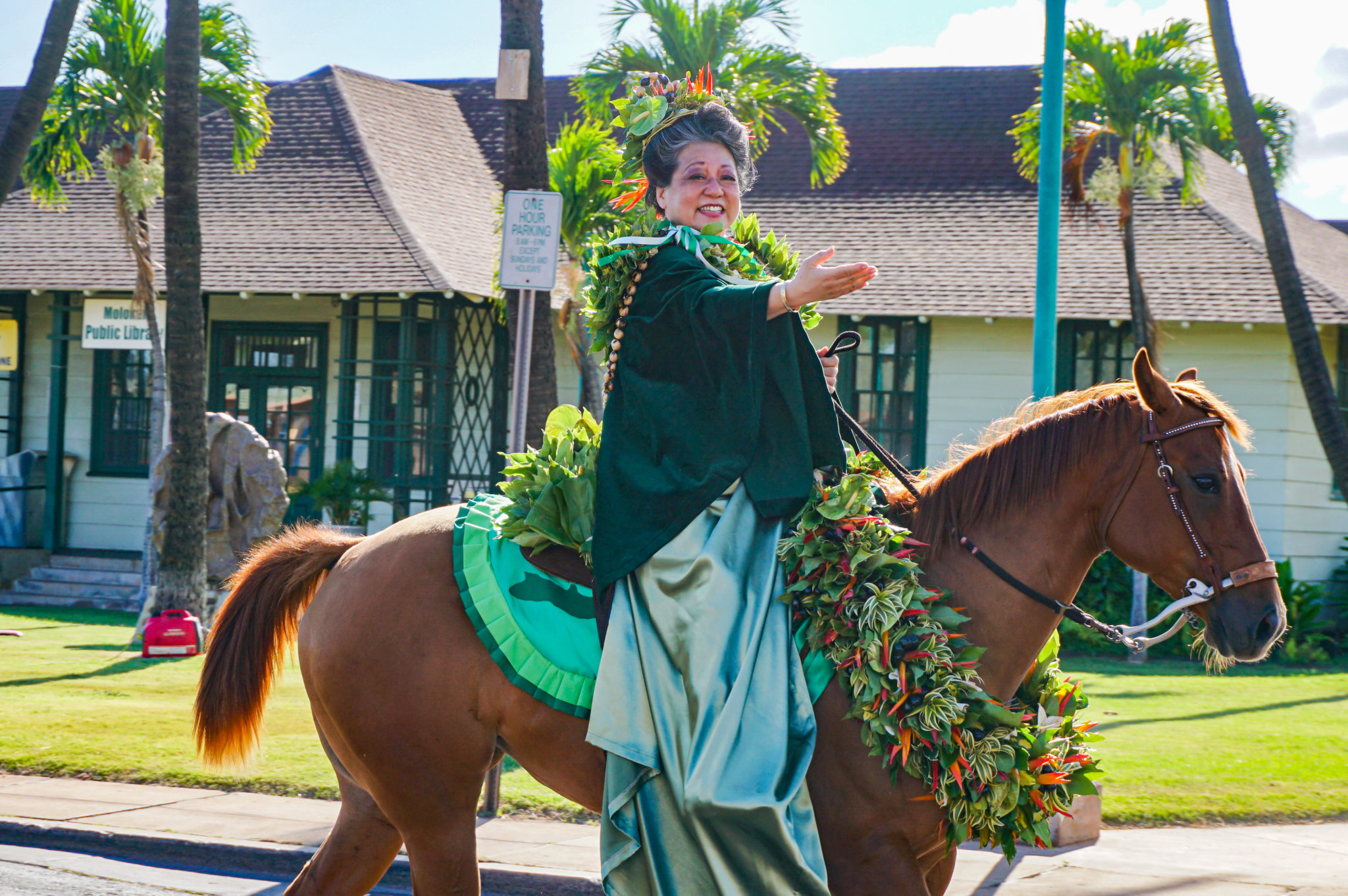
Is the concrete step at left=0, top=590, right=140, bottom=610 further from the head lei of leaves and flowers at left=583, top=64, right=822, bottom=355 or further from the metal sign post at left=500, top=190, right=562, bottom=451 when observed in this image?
the head lei of leaves and flowers at left=583, top=64, right=822, bottom=355

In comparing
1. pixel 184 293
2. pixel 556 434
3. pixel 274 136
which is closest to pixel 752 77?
pixel 184 293

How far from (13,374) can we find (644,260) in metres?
17.7

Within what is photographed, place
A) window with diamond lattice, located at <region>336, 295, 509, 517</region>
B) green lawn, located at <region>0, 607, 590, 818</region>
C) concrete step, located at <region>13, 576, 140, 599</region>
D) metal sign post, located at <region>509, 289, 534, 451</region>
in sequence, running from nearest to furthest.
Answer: metal sign post, located at <region>509, 289, 534, 451</region> → green lawn, located at <region>0, 607, 590, 818</region> → concrete step, located at <region>13, 576, 140, 599</region> → window with diamond lattice, located at <region>336, 295, 509, 517</region>

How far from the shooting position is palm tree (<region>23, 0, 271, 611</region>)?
1385cm

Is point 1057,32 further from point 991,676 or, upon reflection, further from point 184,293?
point 184,293

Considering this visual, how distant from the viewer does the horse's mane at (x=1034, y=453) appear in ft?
10.3

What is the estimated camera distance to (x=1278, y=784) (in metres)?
7.39

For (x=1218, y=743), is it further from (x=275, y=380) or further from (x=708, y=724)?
(x=275, y=380)

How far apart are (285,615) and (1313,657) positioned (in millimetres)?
13220

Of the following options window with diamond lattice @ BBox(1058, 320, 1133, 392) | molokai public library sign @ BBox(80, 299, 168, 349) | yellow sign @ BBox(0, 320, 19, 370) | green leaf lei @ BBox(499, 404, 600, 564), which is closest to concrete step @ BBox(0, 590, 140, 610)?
molokai public library sign @ BBox(80, 299, 168, 349)

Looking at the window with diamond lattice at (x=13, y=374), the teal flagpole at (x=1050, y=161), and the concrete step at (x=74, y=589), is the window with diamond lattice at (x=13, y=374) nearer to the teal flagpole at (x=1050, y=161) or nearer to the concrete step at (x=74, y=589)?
the concrete step at (x=74, y=589)

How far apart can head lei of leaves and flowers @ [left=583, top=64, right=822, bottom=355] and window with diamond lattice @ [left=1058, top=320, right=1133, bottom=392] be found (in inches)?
499

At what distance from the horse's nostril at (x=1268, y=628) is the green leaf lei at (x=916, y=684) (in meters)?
0.58

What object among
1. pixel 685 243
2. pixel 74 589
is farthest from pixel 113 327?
pixel 685 243
